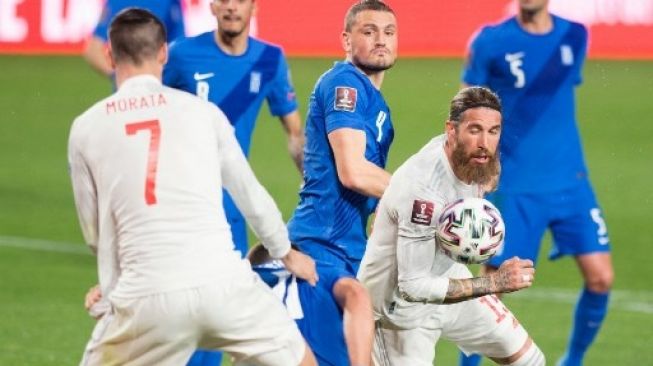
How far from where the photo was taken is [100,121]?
5.77m

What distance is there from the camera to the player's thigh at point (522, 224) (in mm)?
9008

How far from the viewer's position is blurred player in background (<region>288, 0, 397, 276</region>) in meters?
6.98

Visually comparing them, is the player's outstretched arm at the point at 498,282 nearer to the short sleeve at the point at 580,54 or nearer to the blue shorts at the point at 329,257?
the blue shorts at the point at 329,257

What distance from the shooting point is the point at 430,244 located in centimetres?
663

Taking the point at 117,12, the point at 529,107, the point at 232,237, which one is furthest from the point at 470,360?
the point at 117,12

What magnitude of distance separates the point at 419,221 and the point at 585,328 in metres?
2.80

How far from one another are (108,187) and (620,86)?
50.4 ft

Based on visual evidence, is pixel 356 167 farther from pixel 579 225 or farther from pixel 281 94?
pixel 579 225

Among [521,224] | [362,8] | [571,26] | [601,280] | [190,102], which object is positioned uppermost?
[362,8]

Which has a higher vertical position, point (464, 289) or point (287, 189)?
point (464, 289)

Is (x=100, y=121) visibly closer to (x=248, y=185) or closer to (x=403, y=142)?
(x=248, y=185)

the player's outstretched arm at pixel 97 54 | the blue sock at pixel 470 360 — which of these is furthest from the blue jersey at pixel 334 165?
the player's outstretched arm at pixel 97 54

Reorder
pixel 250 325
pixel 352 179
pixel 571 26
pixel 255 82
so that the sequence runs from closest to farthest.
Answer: pixel 250 325 → pixel 352 179 → pixel 255 82 → pixel 571 26

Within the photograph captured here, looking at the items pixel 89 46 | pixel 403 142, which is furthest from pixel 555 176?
pixel 403 142
